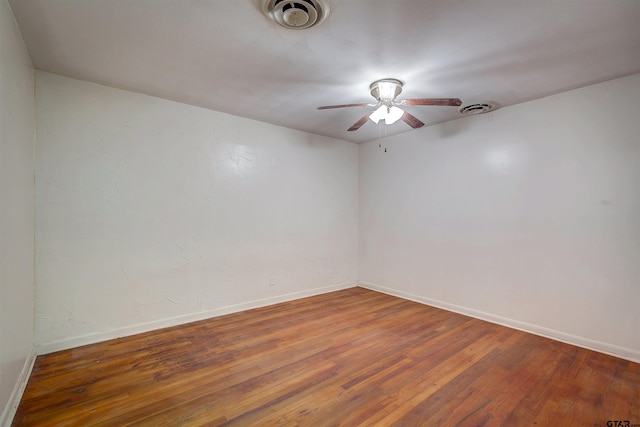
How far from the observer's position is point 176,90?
9.34ft

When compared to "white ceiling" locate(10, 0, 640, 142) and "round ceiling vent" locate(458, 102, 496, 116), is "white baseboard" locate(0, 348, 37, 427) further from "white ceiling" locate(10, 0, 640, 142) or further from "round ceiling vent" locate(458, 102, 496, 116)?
"round ceiling vent" locate(458, 102, 496, 116)

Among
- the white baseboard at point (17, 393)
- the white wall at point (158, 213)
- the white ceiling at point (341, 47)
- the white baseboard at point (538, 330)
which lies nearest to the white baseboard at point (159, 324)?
the white wall at point (158, 213)

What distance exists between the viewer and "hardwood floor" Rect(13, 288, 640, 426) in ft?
5.72

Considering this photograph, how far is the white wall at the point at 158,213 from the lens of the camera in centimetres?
254

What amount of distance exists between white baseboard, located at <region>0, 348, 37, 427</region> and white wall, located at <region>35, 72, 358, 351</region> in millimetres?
314

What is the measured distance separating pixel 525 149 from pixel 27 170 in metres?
4.57

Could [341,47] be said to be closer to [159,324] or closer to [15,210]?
[15,210]

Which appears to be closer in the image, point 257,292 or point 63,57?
point 63,57

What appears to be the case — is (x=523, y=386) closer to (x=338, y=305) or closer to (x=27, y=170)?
(x=338, y=305)

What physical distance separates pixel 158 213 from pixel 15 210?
1.23 metres

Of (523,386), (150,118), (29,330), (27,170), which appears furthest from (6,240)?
(523,386)

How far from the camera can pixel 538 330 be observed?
297cm

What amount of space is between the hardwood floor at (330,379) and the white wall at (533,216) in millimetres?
388

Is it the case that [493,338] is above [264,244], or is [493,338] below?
below
